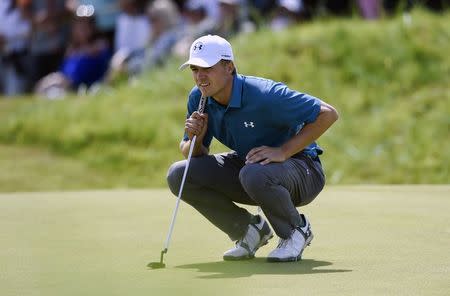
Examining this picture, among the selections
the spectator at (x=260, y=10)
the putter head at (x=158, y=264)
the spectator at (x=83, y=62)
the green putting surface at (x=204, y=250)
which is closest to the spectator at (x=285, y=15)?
the spectator at (x=260, y=10)

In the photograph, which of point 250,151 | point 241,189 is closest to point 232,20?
point 241,189

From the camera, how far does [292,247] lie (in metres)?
5.91

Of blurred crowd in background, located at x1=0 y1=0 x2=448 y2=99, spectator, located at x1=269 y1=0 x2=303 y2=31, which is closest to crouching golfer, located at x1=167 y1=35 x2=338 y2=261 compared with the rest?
blurred crowd in background, located at x1=0 y1=0 x2=448 y2=99

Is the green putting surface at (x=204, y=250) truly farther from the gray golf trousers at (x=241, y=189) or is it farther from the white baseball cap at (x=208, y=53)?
the white baseball cap at (x=208, y=53)

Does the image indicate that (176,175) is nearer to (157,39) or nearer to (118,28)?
(157,39)

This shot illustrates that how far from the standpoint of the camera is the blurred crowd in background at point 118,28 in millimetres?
14914

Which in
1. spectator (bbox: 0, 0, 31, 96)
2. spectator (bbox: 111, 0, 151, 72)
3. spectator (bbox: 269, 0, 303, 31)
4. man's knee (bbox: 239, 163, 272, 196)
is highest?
man's knee (bbox: 239, 163, 272, 196)

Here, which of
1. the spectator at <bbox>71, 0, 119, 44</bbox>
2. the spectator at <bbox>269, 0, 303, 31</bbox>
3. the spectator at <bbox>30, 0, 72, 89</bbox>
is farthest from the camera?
the spectator at <bbox>30, 0, 72, 89</bbox>

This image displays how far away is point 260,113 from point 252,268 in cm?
76

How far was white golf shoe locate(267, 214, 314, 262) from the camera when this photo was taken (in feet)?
19.3

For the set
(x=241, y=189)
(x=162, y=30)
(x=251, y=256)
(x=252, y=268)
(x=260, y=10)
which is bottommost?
(x=162, y=30)

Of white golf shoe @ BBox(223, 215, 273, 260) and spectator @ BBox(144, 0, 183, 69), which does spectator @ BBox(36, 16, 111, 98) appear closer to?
spectator @ BBox(144, 0, 183, 69)

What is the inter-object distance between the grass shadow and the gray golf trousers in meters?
0.20

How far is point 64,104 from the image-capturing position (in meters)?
15.0
